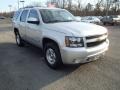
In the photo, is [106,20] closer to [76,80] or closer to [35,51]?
[35,51]

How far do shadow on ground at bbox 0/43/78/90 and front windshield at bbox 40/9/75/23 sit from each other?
5.15 feet

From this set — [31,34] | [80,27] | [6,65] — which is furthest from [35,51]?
[80,27]

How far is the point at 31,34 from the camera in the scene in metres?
7.19

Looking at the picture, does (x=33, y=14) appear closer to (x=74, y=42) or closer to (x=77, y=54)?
(x=74, y=42)

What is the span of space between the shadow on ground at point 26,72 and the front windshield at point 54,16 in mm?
1569

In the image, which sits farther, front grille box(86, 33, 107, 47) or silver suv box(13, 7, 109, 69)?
front grille box(86, 33, 107, 47)

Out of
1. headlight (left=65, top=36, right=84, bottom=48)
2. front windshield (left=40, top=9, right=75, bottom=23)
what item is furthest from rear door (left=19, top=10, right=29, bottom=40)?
headlight (left=65, top=36, right=84, bottom=48)

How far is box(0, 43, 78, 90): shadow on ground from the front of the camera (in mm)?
4805

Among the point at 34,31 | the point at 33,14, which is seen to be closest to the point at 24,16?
the point at 33,14

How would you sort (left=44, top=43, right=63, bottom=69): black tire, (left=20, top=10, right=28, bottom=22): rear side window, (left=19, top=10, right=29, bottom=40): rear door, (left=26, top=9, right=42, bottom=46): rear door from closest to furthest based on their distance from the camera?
(left=44, top=43, right=63, bottom=69): black tire → (left=26, top=9, right=42, bottom=46): rear door → (left=19, top=10, right=29, bottom=40): rear door → (left=20, top=10, right=28, bottom=22): rear side window

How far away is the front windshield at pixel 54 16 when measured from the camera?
6.35 meters

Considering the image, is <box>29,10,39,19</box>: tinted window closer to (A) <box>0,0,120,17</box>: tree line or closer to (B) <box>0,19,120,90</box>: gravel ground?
(B) <box>0,19,120,90</box>: gravel ground

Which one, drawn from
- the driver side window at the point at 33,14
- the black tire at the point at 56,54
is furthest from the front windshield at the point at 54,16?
the black tire at the point at 56,54

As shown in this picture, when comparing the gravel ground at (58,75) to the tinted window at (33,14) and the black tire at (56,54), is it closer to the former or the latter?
the black tire at (56,54)
